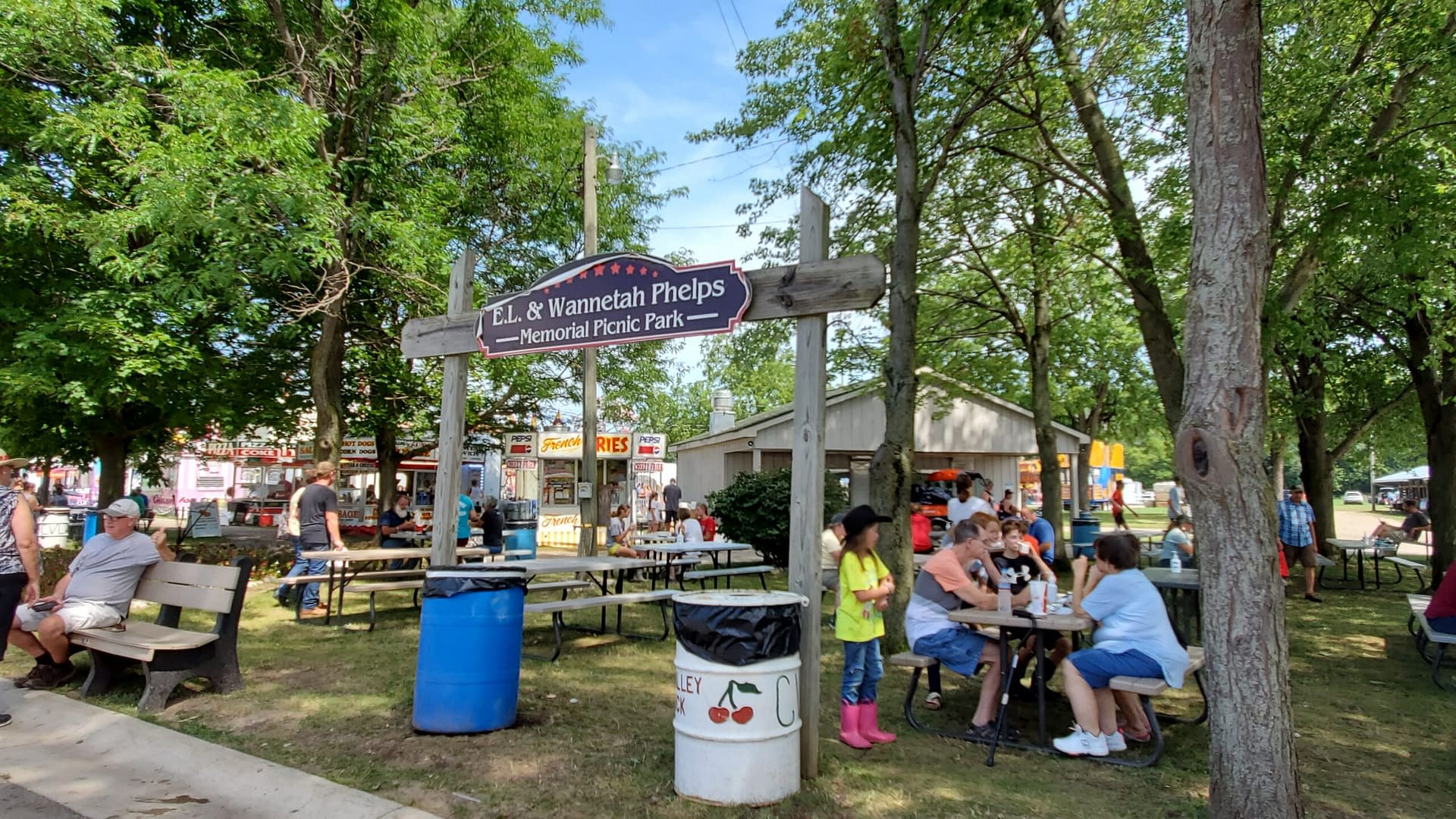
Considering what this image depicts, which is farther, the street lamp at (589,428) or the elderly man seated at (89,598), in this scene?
the street lamp at (589,428)

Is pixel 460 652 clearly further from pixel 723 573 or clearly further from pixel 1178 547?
pixel 1178 547

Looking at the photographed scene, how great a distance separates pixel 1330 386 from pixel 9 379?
76.8 feet

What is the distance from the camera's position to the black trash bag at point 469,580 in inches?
211

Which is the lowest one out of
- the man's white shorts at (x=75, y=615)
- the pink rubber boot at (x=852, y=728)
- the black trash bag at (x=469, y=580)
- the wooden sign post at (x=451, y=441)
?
the pink rubber boot at (x=852, y=728)

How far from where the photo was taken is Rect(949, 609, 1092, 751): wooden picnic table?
5312 mm

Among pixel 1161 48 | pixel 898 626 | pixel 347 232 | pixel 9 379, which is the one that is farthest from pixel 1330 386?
pixel 9 379

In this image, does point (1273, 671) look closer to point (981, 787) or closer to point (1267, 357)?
point (981, 787)

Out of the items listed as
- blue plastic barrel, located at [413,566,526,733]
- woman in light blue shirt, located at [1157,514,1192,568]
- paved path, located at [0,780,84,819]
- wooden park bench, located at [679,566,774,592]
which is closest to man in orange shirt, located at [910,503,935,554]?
wooden park bench, located at [679,566,774,592]

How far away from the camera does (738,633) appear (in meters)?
4.24

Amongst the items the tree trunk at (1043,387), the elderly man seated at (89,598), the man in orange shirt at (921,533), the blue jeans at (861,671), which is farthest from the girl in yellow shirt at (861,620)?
the man in orange shirt at (921,533)

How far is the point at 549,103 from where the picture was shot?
1825 cm

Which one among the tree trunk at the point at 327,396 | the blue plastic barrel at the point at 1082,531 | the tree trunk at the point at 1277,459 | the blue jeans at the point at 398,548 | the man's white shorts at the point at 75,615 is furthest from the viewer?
the tree trunk at the point at 1277,459

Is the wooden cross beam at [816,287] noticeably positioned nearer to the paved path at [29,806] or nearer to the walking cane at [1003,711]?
the walking cane at [1003,711]

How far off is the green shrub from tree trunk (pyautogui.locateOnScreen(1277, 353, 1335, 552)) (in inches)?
352
